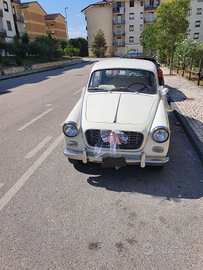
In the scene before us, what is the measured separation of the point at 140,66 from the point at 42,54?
35.4 m

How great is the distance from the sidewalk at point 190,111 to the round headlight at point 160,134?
4.46 feet

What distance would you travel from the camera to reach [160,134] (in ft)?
11.4

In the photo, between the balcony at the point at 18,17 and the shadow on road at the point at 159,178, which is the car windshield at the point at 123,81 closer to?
the shadow on road at the point at 159,178

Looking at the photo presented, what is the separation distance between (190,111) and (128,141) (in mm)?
4532

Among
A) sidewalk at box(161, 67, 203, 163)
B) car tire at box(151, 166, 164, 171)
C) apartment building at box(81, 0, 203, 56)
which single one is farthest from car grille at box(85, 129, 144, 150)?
apartment building at box(81, 0, 203, 56)

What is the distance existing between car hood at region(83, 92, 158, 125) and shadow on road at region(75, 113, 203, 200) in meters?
0.98

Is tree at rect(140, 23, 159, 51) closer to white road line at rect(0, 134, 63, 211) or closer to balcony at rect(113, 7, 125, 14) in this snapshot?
white road line at rect(0, 134, 63, 211)

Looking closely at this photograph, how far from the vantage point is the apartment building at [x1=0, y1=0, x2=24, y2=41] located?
39.2 m

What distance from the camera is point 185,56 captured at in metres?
17.4

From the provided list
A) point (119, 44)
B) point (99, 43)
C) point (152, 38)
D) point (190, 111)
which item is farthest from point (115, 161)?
point (119, 44)

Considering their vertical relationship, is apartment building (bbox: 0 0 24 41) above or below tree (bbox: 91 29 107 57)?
above

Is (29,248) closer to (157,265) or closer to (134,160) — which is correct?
(157,265)

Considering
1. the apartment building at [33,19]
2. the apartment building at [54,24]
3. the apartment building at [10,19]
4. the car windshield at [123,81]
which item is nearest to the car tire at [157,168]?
the car windshield at [123,81]

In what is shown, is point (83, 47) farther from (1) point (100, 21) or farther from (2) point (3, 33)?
(2) point (3, 33)
